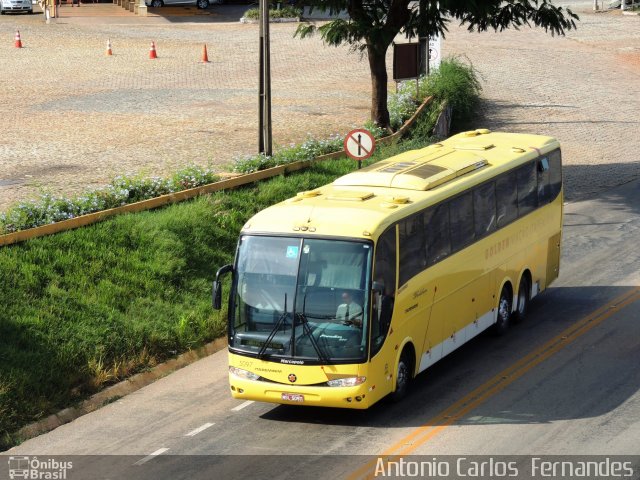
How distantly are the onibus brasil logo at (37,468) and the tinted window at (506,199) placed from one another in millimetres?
8370

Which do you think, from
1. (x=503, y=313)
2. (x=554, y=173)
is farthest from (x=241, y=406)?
(x=554, y=173)

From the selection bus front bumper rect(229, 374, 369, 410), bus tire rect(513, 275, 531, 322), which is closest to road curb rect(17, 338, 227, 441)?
bus front bumper rect(229, 374, 369, 410)

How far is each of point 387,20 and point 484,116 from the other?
909 cm

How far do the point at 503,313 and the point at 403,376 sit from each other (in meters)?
3.94

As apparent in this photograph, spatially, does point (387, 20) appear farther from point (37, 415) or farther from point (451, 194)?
point (37, 415)

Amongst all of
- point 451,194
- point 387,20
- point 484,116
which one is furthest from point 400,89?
point 451,194

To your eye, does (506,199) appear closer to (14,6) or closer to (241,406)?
(241,406)

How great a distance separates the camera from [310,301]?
48.8 ft

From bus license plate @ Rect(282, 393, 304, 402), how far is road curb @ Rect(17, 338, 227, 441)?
3266mm

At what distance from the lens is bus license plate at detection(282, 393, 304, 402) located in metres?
15.0

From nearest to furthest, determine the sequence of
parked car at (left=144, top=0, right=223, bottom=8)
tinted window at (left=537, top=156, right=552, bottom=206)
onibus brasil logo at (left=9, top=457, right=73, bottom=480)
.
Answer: onibus brasil logo at (left=9, top=457, right=73, bottom=480) < tinted window at (left=537, top=156, right=552, bottom=206) < parked car at (left=144, top=0, right=223, bottom=8)

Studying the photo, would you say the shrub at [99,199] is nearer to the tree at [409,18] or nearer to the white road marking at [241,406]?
the white road marking at [241,406]

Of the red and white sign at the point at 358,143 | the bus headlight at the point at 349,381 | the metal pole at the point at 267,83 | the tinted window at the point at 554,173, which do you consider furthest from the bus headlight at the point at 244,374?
the metal pole at the point at 267,83

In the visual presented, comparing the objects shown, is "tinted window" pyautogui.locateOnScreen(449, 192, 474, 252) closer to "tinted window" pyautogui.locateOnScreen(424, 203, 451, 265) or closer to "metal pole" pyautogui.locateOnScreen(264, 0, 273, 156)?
"tinted window" pyautogui.locateOnScreen(424, 203, 451, 265)
